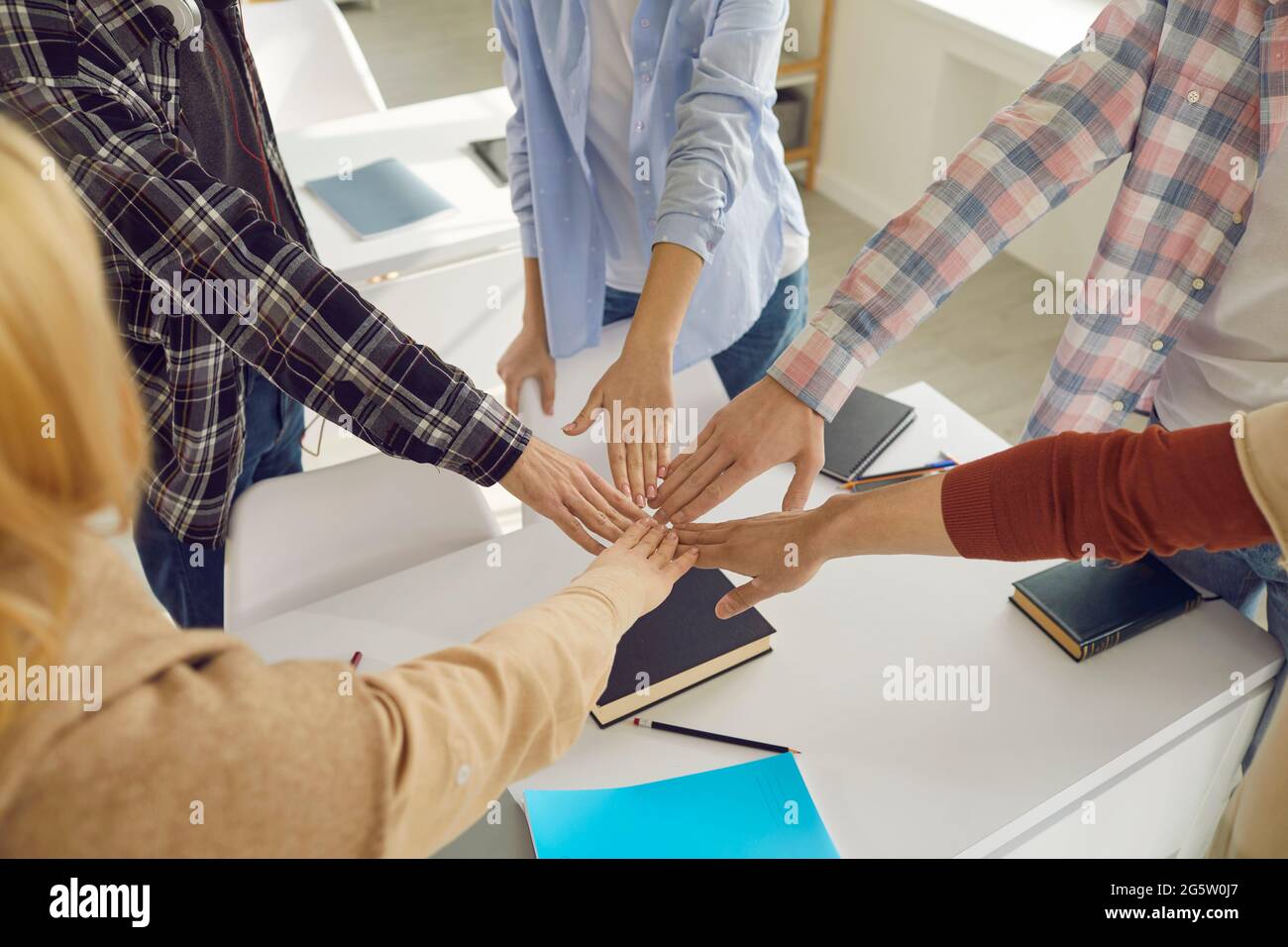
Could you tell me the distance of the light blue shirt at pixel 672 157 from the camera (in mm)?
1327

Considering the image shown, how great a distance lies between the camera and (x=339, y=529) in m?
1.42

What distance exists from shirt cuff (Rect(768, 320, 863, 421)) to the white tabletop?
3.73 ft

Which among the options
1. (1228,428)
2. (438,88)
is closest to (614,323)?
(1228,428)

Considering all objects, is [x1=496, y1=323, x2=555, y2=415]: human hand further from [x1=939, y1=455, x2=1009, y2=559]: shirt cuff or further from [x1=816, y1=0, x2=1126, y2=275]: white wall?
[x1=816, y1=0, x2=1126, y2=275]: white wall

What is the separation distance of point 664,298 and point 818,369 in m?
0.26

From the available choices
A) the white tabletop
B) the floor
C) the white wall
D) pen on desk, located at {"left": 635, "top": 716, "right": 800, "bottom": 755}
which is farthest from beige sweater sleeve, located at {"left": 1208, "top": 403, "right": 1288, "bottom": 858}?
the white wall

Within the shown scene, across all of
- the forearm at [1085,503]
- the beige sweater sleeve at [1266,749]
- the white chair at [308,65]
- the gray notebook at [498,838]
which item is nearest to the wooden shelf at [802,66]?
the white chair at [308,65]

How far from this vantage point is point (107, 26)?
1.04m

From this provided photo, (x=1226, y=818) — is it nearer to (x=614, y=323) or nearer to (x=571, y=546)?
(x=571, y=546)

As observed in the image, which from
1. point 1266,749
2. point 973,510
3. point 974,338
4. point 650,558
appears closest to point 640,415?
point 650,558

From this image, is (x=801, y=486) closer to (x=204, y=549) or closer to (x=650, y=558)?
(x=650, y=558)

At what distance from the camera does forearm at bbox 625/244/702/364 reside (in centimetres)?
134

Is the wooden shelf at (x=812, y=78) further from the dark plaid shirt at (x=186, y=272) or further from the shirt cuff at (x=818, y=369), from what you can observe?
the dark plaid shirt at (x=186, y=272)

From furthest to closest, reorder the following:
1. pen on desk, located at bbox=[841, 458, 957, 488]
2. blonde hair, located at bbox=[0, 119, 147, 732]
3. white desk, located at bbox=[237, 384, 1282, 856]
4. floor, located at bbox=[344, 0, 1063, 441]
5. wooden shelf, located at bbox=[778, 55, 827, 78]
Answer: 1. wooden shelf, located at bbox=[778, 55, 827, 78]
2. floor, located at bbox=[344, 0, 1063, 441]
3. pen on desk, located at bbox=[841, 458, 957, 488]
4. white desk, located at bbox=[237, 384, 1282, 856]
5. blonde hair, located at bbox=[0, 119, 147, 732]
